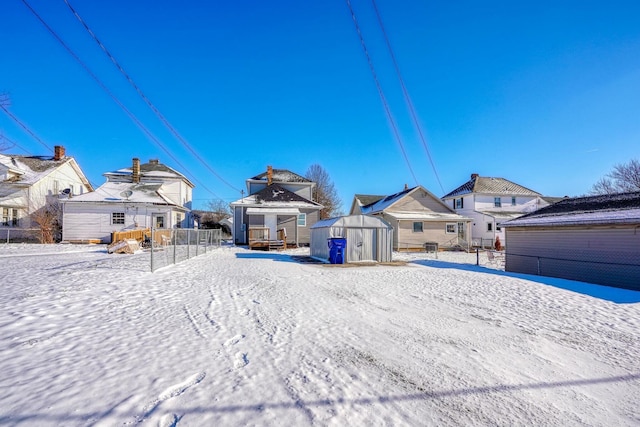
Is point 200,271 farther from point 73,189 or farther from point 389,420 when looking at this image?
point 73,189

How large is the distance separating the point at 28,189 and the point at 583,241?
3761 centimetres

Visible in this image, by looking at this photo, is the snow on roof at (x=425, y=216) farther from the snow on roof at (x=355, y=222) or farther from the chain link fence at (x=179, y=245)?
the chain link fence at (x=179, y=245)

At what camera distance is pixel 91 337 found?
190 inches

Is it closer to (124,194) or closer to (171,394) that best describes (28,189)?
(124,194)

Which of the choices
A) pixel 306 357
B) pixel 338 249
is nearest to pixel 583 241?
pixel 338 249

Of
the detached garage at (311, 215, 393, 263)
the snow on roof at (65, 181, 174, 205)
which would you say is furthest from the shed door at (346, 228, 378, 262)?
the snow on roof at (65, 181, 174, 205)

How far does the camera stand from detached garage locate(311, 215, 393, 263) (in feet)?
54.6

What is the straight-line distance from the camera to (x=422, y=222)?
89.7 ft

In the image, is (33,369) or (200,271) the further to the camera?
(200,271)

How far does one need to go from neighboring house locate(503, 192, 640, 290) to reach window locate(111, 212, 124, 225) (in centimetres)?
Result: 2700

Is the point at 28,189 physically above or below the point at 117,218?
above

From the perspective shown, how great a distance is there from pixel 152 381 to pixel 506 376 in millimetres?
4222

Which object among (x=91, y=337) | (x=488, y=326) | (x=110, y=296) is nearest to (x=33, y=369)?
(x=91, y=337)

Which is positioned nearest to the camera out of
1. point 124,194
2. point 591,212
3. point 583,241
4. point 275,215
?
point 583,241
